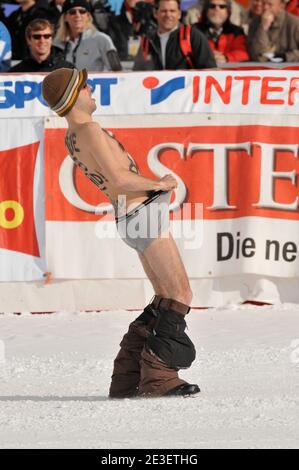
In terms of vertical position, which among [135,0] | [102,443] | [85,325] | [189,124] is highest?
[135,0]

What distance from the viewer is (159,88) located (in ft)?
29.6

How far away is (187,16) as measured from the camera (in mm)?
11648

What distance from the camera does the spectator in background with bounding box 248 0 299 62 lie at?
35.6 ft

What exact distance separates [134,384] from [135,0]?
6.00 m

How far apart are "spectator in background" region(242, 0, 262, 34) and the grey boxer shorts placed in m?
5.32

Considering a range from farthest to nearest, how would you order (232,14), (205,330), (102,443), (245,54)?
(232,14), (245,54), (205,330), (102,443)

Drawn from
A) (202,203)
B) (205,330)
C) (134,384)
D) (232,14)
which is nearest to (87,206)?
(202,203)

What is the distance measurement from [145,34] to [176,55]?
1.10 metres

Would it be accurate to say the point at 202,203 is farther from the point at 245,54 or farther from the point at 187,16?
the point at 187,16

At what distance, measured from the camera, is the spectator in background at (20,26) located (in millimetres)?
11234

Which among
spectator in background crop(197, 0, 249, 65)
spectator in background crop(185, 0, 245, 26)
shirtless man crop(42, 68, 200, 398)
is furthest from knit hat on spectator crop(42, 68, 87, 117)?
spectator in background crop(185, 0, 245, 26)

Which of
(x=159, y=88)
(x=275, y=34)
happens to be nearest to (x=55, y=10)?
(x=275, y=34)

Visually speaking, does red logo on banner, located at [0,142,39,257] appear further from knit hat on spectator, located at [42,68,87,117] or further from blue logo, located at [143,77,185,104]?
knit hat on spectator, located at [42,68,87,117]

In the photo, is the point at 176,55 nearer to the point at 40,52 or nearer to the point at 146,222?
the point at 40,52
